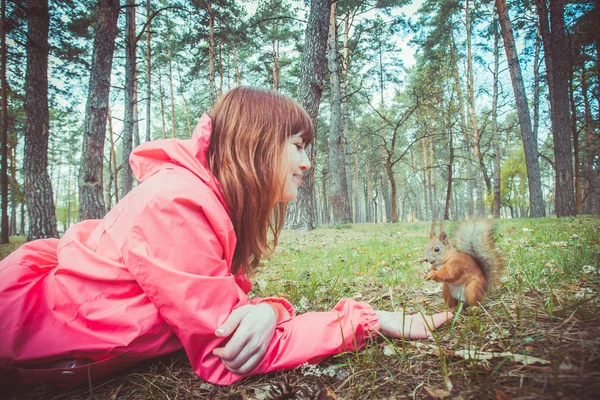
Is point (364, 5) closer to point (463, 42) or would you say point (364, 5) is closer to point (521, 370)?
point (463, 42)

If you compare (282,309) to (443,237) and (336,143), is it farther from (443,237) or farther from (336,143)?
(336,143)

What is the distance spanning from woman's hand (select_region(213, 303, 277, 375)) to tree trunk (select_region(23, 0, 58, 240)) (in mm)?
7307

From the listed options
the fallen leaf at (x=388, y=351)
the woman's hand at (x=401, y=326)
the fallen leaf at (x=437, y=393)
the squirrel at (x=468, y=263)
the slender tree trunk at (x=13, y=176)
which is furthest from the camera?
the slender tree trunk at (x=13, y=176)

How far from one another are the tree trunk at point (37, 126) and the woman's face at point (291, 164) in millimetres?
7168

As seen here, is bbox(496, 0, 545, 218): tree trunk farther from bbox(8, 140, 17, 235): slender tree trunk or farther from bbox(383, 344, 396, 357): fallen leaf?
bbox(8, 140, 17, 235): slender tree trunk

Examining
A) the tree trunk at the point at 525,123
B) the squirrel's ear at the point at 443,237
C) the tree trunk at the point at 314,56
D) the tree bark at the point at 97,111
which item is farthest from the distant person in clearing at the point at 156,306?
the tree trunk at the point at 525,123

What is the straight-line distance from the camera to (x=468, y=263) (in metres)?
1.37

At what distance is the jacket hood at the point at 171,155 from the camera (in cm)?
123

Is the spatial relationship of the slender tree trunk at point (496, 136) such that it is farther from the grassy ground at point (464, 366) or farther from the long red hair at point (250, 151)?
the long red hair at point (250, 151)

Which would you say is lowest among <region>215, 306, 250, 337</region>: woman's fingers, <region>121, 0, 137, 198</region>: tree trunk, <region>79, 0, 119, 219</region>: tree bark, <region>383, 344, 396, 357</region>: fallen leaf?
<region>383, 344, 396, 357</region>: fallen leaf

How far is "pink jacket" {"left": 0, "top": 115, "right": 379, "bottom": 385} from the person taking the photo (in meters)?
0.95

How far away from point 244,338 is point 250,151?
2.71ft

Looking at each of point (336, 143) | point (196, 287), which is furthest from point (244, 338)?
point (336, 143)

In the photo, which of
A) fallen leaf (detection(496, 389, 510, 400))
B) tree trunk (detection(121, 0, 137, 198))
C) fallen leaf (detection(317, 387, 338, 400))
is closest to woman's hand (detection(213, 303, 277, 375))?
fallen leaf (detection(317, 387, 338, 400))
